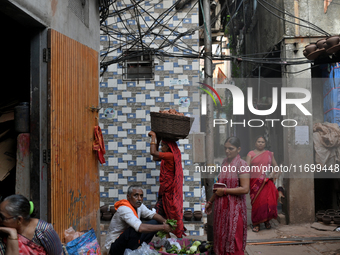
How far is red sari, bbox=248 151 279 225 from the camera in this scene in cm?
750

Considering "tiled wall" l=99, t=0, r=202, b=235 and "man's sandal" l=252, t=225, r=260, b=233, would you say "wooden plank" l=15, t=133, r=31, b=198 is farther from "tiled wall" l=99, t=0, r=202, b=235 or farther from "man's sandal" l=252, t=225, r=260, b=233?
"man's sandal" l=252, t=225, r=260, b=233

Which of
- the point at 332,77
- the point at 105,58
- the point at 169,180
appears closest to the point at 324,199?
the point at 332,77

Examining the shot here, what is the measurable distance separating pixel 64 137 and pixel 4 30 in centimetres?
178

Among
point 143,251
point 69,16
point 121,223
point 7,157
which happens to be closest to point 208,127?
point 121,223

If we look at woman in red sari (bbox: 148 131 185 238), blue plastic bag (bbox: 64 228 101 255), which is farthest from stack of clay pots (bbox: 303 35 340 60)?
blue plastic bag (bbox: 64 228 101 255)

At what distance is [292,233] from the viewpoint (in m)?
7.18

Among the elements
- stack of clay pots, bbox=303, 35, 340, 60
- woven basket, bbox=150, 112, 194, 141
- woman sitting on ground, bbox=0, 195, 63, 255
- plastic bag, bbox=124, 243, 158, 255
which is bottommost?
plastic bag, bbox=124, 243, 158, 255

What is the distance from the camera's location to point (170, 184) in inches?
233

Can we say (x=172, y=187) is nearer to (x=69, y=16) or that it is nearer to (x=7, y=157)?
(x=7, y=157)

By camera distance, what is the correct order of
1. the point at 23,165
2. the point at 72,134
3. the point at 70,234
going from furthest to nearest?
the point at 72,134 → the point at 70,234 → the point at 23,165

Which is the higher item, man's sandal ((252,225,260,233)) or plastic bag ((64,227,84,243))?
plastic bag ((64,227,84,243))

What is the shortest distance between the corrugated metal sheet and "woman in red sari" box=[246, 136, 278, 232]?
398cm

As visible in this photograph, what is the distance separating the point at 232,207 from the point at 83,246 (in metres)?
1.96

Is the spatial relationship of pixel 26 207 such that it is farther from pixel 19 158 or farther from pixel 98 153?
pixel 98 153
